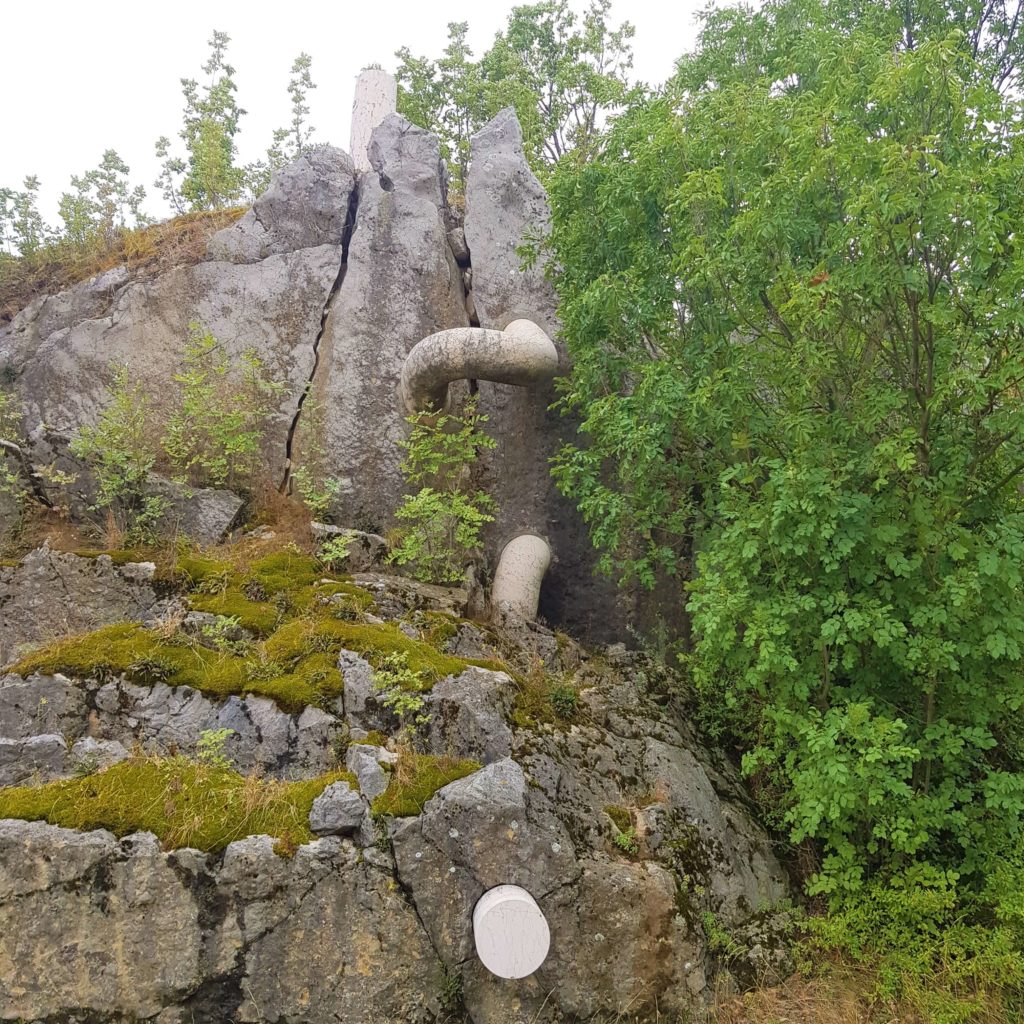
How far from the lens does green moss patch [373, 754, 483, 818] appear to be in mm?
4992

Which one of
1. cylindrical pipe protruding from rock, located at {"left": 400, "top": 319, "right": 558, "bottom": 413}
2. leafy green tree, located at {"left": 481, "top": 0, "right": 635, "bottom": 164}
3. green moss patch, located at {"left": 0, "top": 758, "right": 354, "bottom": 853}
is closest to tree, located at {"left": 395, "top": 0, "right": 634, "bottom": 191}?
leafy green tree, located at {"left": 481, "top": 0, "right": 635, "bottom": 164}

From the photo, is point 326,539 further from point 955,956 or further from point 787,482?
point 955,956

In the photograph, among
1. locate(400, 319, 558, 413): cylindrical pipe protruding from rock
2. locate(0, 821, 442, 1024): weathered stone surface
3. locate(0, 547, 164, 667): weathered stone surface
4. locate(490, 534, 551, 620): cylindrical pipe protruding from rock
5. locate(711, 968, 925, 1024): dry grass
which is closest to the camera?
locate(0, 821, 442, 1024): weathered stone surface

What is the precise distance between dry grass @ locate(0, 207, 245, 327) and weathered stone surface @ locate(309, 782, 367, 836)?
398 inches

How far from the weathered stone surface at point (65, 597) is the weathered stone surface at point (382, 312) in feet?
10.5

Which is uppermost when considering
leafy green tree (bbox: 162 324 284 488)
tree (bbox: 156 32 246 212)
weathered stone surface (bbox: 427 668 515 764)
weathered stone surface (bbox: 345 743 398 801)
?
tree (bbox: 156 32 246 212)

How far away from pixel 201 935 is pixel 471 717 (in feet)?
7.89

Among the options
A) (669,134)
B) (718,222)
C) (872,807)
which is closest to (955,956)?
(872,807)

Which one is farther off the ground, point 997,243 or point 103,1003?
point 997,243

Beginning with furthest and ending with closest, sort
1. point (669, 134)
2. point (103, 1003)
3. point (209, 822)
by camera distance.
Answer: point (669, 134) → point (209, 822) → point (103, 1003)

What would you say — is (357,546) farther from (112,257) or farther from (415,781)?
(112,257)

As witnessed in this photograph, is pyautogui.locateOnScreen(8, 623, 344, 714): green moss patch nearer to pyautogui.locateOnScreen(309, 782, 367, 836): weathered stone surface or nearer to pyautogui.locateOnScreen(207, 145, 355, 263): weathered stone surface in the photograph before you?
pyautogui.locateOnScreen(309, 782, 367, 836): weathered stone surface

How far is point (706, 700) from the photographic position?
7926 mm

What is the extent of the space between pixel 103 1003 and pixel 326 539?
17.4 ft
